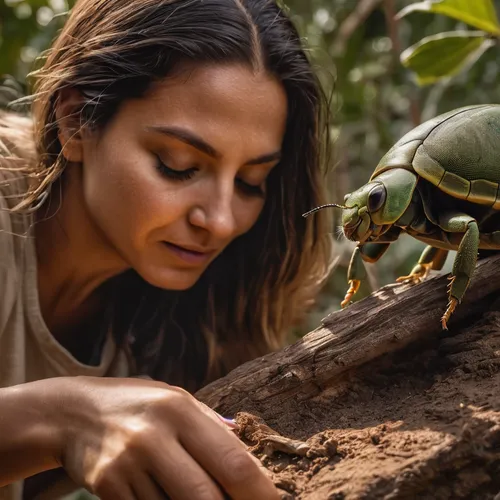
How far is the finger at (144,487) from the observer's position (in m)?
0.75

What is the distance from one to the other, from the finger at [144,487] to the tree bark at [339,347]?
0.24m

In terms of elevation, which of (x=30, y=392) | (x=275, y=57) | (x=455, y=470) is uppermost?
(x=275, y=57)

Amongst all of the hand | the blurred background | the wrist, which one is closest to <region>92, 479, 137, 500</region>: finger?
the hand

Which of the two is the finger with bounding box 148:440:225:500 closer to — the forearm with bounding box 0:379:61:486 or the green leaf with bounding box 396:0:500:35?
the forearm with bounding box 0:379:61:486

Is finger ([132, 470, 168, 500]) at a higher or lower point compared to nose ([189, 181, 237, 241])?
lower

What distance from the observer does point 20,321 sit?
142 cm

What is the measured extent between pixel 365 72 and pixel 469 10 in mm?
1111

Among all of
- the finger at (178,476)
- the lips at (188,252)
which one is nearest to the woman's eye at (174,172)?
the lips at (188,252)

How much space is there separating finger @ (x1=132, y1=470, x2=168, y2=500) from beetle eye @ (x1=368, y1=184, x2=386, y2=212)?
41 cm

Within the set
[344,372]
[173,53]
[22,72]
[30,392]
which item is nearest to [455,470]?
[344,372]

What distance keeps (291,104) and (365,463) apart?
0.87m

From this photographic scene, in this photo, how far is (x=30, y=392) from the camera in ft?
2.85

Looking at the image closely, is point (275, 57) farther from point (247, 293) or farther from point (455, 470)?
point (455, 470)

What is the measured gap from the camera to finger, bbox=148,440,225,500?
738mm
